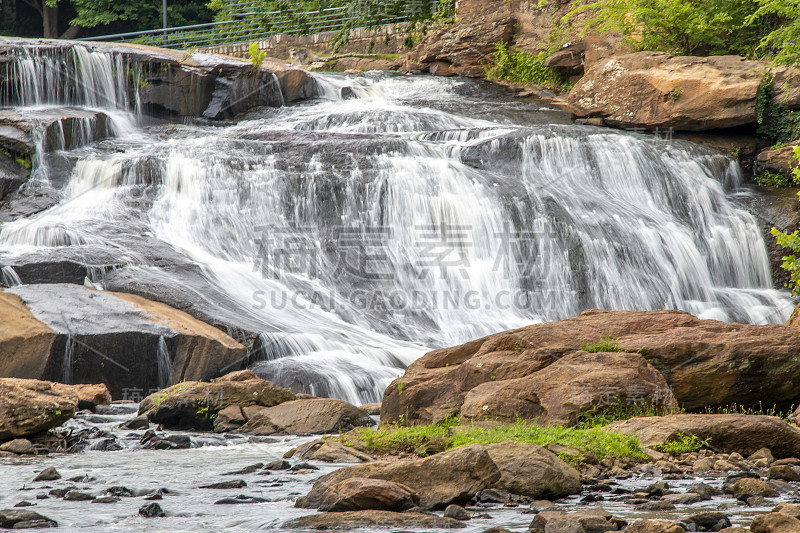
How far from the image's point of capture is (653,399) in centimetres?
730

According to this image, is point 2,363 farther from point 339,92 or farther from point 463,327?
point 339,92

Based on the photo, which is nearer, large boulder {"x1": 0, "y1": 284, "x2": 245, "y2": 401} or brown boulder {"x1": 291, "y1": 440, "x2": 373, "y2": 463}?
brown boulder {"x1": 291, "y1": 440, "x2": 373, "y2": 463}

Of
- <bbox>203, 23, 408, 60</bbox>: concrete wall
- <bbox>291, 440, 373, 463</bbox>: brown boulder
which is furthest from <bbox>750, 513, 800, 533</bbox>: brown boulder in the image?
<bbox>203, 23, 408, 60</bbox>: concrete wall

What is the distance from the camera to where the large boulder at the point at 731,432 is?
20.7ft

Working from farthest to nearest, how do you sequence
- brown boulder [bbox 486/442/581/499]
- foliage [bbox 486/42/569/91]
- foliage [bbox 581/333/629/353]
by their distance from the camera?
foliage [bbox 486/42/569/91] → foliage [bbox 581/333/629/353] → brown boulder [bbox 486/442/581/499]

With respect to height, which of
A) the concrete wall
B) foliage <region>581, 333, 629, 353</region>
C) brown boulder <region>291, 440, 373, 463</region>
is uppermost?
the concrete wall

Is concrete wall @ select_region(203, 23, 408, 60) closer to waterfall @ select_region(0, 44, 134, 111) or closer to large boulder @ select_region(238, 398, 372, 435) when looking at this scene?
waterfall @ select_region(0, 44, 134, 111)

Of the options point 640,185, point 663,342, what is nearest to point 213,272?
point 663,342

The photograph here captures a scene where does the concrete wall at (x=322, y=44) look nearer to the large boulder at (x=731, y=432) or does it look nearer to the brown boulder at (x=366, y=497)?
the large boulder at (x=731, y=432)

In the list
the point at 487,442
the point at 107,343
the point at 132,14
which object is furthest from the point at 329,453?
the point at 132,14

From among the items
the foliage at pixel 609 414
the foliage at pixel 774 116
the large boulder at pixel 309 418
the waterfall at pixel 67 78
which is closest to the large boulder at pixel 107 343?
the large boulder at pixel 309 418

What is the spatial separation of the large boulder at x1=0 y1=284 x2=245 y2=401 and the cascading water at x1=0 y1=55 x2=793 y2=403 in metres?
0.81

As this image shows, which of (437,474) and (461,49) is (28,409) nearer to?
(437,474)

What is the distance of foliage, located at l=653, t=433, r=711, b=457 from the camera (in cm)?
630
